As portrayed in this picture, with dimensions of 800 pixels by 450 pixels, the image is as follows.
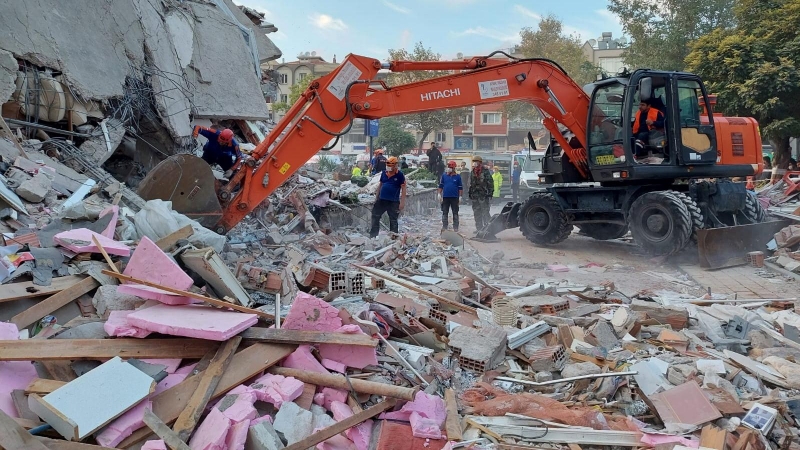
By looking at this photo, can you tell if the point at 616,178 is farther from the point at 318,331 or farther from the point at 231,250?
the point at 318,331

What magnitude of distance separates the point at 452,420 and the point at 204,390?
1429mm

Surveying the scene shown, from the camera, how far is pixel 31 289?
4.38 m

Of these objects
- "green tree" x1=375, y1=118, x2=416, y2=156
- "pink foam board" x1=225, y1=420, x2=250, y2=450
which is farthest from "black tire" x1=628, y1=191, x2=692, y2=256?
"green tree" x1=375, y1=118, x2=416, y2=156

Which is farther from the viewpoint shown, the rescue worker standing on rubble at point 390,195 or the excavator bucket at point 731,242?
the rescue worker standing on rubble at point 390,195

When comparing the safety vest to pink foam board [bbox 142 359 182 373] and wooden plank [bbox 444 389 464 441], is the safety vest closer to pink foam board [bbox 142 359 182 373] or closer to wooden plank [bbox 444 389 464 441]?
wooden plank [bbox 444 389 464 441]

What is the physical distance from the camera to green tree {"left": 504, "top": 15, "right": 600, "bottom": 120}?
3731 centimetres

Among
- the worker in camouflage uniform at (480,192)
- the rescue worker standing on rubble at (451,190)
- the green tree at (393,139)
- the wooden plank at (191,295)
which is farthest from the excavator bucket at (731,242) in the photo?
the green tree at (393,139)

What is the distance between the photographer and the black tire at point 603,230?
10.5 meters

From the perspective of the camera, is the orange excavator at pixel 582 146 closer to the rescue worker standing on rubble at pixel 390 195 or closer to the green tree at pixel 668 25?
the rescue worker standing on rubble at pixel 390 195

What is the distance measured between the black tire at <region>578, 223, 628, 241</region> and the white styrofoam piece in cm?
855

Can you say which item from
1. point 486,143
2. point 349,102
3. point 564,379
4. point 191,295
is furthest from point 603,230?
point 486,143

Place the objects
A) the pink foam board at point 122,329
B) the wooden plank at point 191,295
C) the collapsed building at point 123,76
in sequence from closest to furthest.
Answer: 1. the pink foam board at point 122,329
2. the wooden plank at point 191,295
3. the collapsed building at point 123,76

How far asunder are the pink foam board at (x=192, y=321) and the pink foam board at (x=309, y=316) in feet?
0.83

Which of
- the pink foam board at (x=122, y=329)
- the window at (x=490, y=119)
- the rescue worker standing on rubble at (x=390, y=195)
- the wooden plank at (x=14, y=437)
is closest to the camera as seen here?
the wooden plank at (x=14, y=437)
